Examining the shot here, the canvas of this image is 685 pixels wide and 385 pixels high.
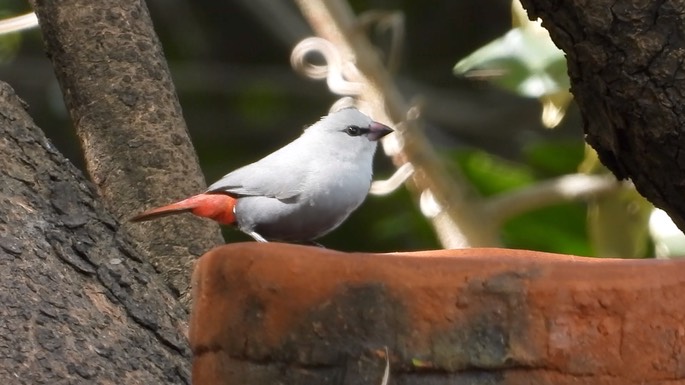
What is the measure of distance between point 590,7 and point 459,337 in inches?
29.0

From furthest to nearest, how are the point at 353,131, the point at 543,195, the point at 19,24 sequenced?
the point at 543,195 → the point at 19,24 → the point at 353,131

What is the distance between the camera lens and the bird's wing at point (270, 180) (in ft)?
7.15

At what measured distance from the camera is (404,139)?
10.3 feet

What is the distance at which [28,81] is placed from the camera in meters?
5.79

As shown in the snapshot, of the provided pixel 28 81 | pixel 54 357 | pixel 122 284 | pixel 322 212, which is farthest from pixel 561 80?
pixel 28 81

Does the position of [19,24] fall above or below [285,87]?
below

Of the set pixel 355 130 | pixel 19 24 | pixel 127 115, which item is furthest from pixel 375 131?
pixel 19 24

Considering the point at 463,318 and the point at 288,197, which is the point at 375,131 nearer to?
the point at 288,197

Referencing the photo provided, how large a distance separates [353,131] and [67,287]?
908 mm

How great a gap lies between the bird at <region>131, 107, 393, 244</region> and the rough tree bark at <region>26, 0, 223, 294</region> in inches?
4.7

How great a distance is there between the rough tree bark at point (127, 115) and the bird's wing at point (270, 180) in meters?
0.14

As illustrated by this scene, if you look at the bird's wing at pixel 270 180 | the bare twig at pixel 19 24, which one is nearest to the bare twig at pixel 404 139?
the bare twig at pixel 19 24

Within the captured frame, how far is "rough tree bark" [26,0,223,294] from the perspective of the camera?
2340mm

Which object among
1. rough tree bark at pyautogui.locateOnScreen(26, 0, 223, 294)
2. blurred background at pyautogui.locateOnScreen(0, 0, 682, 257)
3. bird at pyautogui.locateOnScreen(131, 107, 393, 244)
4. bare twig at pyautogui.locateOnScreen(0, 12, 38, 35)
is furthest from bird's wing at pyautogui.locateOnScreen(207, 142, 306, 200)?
blurred background at pyautogui.locateOnScreen(0, 0, 682, 257)
